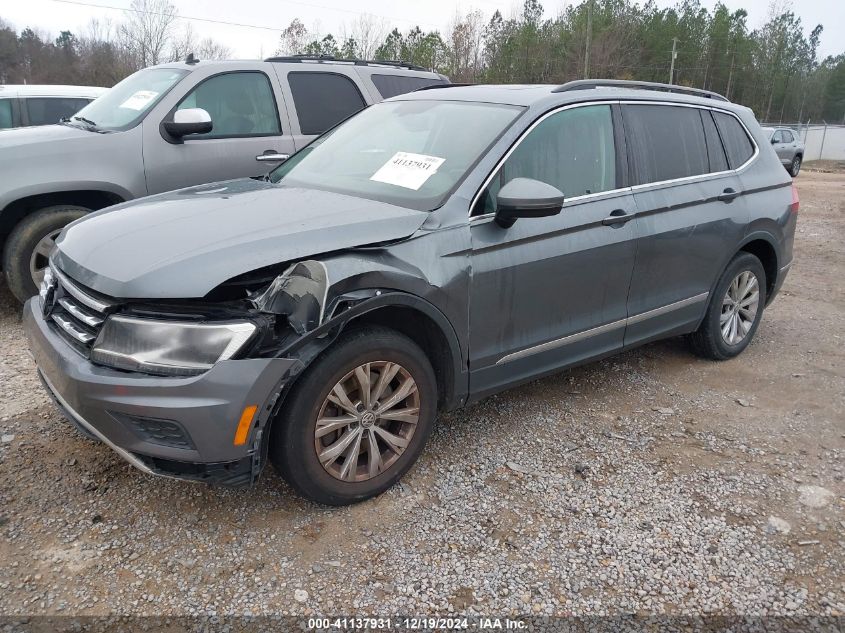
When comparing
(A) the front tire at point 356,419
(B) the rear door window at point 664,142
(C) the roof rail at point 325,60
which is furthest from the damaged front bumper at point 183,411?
(C) the roof rail at point 325,60

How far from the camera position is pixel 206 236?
2.62m

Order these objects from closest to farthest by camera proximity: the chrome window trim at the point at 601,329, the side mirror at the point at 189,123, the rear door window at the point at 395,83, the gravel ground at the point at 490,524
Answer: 1. the gravel ground at the point at 490,524
2. the chrome window trim at the point at 601,329
3. the side mirror at the point at 189,123
4. the rear door window at the point at 395,83

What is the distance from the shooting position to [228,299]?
8.29 feet

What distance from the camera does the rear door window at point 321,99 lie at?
584 centimetres

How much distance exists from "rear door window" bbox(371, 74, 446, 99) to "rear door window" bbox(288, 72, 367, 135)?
291mm

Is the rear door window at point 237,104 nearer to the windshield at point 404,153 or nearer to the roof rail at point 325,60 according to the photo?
the roof rail at point 325,60

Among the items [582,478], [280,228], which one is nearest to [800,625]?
[582,478]

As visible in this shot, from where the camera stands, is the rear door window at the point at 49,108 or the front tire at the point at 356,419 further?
the rear door window at the point at 49,108

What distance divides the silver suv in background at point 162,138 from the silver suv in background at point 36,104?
9.73 ft

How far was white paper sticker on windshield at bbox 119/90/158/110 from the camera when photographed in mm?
5258

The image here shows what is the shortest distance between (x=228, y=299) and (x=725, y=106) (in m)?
3.78

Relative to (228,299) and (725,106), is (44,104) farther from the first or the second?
(725,106)

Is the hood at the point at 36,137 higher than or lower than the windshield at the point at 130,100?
lower

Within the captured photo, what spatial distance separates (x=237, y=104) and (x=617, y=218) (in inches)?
139
